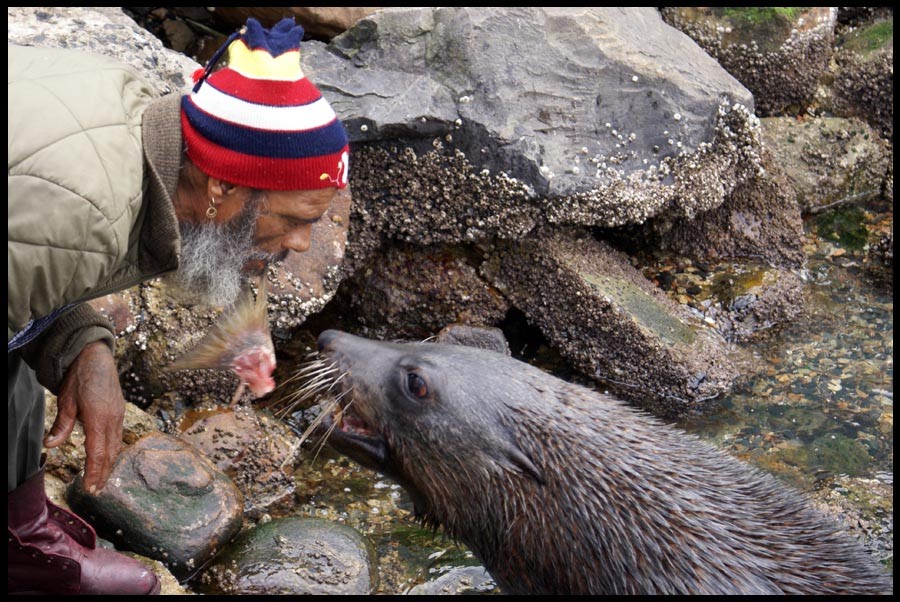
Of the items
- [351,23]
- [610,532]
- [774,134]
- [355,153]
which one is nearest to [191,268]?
[610,532]

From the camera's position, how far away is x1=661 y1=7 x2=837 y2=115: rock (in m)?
8.30

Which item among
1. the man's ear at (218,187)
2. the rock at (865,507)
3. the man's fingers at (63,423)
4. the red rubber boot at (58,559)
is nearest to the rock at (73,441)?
the red rubber boot at (58,559)

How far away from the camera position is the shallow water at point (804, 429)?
16.4 feet

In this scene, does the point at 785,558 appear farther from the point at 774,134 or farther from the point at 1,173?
the point at 774,134

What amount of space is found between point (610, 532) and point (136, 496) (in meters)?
2.23

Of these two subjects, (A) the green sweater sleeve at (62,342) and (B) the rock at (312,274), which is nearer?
(A) the green sweater sleeve at (62,342)

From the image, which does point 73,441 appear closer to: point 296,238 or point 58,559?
point 58,559

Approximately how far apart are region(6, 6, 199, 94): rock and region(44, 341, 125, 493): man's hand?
2.21m

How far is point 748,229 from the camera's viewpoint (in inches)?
297

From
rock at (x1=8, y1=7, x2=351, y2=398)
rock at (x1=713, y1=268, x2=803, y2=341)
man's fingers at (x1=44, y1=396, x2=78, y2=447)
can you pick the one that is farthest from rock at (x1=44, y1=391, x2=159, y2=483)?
rock at (x1=713, y1=268, x2=803, y2=341)

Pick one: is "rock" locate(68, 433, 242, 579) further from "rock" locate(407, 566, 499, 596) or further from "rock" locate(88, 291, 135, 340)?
"rock" locate(407, 566, 499, 596)

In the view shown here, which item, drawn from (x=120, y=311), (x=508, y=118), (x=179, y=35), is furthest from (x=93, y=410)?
(x=179, y=35)

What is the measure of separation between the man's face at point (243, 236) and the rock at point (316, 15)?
147 inches

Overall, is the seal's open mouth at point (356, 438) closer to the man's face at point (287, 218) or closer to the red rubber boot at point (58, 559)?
the man's face at point (287, 218)
